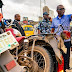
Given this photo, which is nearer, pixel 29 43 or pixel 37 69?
pixel 37 69

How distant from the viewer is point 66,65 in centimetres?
367

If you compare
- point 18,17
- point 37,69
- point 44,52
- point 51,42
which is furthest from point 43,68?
point 18,17

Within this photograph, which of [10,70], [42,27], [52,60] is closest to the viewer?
[10,70]

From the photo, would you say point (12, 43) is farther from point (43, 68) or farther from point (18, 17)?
point (18, 17)

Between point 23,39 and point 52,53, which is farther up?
point 23,39

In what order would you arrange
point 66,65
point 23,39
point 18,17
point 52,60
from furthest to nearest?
point 18,17
point 66,65
point 23,39
point 52,60

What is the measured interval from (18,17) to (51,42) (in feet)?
8.70

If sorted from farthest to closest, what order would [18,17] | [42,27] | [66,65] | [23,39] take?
1. [18,17]
2. [42,27]
3. [66,65]
4. [23,39]

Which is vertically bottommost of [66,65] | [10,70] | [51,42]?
[66,65]

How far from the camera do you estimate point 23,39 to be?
3084mm

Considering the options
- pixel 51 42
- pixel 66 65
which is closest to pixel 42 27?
pixel 66 65

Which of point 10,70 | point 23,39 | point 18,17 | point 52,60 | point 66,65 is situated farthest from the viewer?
point 18,17

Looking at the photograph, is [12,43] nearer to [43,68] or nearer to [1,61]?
[1,61]

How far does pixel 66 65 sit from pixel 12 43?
1.94m
